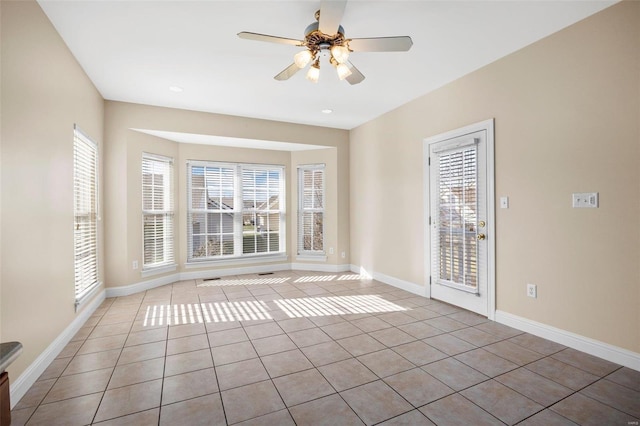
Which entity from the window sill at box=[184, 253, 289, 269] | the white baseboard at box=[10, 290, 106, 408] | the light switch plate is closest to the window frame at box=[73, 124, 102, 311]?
the white baseboard at box=[10, 290, 106, 408]

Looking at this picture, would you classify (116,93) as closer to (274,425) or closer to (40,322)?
(40,322)

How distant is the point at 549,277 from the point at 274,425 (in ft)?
→ 8.63

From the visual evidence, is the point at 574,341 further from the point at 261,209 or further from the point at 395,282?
the point at 261,209

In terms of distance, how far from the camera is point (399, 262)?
4703 mm

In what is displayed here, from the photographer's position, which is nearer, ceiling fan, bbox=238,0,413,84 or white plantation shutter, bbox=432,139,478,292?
ceiling fan, bbox=238,0,413,84

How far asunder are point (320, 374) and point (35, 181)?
8.33 ft

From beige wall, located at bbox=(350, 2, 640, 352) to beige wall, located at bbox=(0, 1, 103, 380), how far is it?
3964 millimetres

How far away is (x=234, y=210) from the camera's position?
5754mm

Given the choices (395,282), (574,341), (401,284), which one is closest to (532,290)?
(574,341)

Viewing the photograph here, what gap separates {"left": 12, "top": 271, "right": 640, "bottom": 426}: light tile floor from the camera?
6.12ft

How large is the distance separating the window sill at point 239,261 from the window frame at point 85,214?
1.50 m

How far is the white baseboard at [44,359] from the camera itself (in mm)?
2016

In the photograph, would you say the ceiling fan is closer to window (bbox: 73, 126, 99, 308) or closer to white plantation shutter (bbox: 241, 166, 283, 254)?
window (bbox: 73, 126, 99, 308)

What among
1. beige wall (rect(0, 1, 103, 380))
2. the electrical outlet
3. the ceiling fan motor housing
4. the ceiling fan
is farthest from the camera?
the electrical outlet
